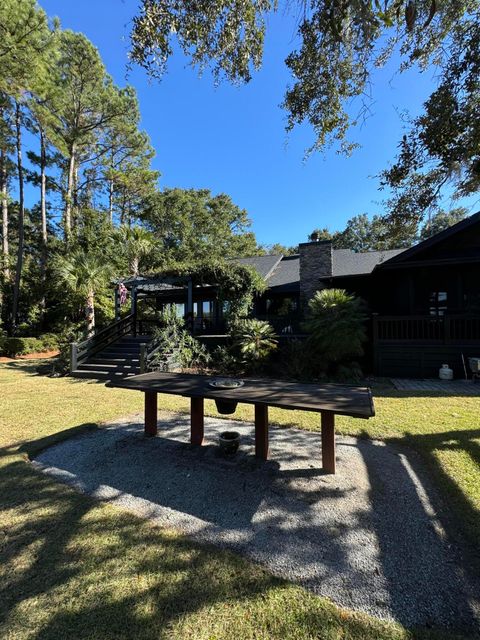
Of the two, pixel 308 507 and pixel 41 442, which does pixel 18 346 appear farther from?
pixel 308 507

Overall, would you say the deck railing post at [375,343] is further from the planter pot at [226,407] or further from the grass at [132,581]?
the planter pot at [226,407]

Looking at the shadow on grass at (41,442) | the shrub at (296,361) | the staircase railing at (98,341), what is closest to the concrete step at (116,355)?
the staircase railing at (98,341)

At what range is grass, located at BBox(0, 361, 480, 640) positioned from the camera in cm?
166

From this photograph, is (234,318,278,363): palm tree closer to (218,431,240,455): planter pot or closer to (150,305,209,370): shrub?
(150,305,209,370): shrub

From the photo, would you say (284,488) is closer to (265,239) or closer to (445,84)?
(445,84)

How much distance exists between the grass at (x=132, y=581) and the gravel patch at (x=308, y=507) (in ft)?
0.51

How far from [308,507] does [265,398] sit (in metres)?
1.12

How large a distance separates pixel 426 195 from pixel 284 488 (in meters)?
5.72

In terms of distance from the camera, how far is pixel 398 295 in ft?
41.9

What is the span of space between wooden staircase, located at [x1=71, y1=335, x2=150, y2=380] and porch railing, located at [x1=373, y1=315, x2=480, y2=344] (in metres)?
8.58

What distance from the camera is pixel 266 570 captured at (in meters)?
2.08

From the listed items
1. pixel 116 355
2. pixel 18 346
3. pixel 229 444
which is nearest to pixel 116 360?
pixel 116 355

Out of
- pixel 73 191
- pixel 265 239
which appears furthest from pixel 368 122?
pixel 265 239

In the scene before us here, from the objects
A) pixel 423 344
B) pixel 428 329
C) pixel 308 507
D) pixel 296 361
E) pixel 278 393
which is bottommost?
pixel 308 507
